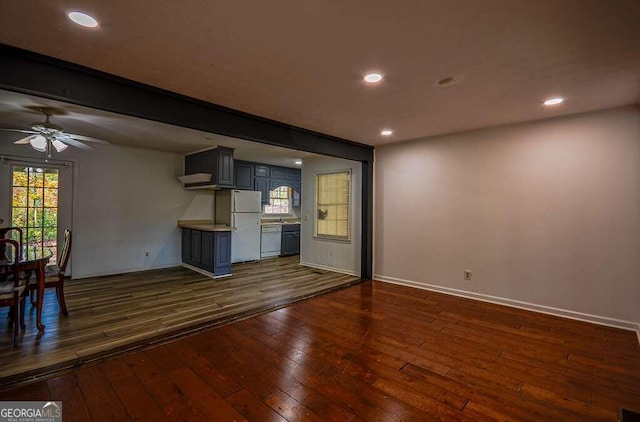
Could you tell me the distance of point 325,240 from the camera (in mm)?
6152

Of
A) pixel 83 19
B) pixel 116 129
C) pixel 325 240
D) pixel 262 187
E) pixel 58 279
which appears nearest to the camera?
pixel 83 19

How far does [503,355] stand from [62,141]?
5.70 metres

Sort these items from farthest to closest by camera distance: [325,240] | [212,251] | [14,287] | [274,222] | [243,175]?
[274,222], [243,175], [325,240], [212,251], [14,287]

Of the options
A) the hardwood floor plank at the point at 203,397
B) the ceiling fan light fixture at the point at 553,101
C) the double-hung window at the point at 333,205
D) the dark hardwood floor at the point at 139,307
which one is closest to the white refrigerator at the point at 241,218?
the dark hardwood floor at the point at 139,307

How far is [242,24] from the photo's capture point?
1804 millimetres

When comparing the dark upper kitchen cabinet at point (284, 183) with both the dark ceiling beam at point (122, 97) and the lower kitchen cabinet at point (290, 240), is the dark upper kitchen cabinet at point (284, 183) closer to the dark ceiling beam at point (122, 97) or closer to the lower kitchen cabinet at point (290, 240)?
the lower kitchen cabinet at point (290, 240)

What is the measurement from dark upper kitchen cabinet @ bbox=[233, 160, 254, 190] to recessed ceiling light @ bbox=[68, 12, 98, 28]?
4.88 m

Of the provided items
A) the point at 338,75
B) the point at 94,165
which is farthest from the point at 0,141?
the point at 338,75

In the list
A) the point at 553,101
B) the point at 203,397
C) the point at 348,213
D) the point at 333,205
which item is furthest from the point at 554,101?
the point at 203,397

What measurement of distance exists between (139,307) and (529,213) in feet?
16.8

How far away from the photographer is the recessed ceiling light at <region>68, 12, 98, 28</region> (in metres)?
1.71

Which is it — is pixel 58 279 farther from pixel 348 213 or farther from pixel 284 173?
pixel 284 173

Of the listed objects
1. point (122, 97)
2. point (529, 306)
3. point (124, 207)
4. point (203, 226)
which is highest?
point (122, 97)

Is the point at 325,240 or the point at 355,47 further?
the point at 325,240
